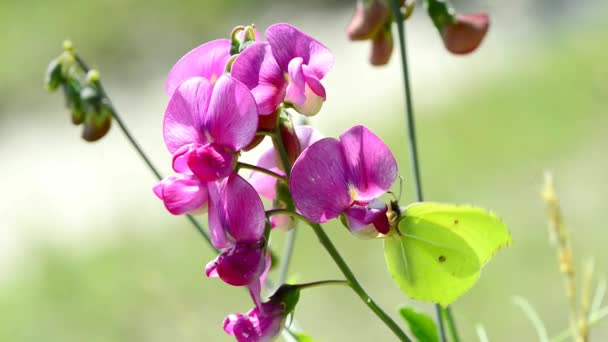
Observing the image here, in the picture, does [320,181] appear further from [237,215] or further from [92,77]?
[92,77]

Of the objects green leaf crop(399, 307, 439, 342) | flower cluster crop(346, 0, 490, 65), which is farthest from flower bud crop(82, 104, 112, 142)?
green leaf crop(399, 307, 439, 342)

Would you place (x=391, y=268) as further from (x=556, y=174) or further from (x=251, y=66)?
(x=556, y=174)

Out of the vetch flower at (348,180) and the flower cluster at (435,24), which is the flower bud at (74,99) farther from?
the vetch flower at (348,180)

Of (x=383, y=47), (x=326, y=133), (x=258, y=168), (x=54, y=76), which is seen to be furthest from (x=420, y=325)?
(x=326, y=133)

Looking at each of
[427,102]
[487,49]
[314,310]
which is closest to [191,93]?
[314,310]

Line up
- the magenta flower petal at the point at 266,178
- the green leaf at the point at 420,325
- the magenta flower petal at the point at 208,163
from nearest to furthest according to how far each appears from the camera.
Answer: the magenta flower petal at the point at 208,163
the magenta flower petal at the point at 266,178
the green leaf at the point at 420,325

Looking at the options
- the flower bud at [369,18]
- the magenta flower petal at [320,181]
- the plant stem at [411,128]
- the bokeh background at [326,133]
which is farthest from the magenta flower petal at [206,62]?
the bokeh background at [326,133]
